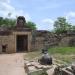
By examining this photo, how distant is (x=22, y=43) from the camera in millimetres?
21891

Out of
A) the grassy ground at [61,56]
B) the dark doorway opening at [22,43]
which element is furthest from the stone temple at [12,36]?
the grassy ground at [61,56]

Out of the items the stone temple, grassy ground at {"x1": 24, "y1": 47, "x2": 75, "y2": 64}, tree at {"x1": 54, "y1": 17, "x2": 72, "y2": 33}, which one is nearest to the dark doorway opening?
the stone temple

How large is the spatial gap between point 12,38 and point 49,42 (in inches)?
137

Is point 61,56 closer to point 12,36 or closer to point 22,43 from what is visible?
point 12,36

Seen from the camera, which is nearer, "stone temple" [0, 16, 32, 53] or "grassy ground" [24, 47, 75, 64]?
"grassy ground" [24, 47, 75, 64]

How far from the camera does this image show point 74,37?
21062mm

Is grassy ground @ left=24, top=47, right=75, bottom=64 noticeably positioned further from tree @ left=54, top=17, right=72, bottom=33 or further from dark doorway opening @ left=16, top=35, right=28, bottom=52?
tree @ left=54, top=17, right=72, bottom=33

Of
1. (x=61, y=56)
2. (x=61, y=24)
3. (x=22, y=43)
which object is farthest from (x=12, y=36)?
(x=61, y=24)

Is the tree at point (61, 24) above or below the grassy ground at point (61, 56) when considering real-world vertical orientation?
above

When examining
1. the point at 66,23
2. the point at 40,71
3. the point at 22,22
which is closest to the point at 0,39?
the point at 22,22

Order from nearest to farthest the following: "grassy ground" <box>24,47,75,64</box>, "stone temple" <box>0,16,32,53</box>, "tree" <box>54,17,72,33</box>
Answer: "grassy ground" <box>24,47,75,64</box> < "stone temple" <box>0,16,32,53</box> < "tree" <box>54,17,72,33</box>

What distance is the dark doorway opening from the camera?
Answer: 20859mm

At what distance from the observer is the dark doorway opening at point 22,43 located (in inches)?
821

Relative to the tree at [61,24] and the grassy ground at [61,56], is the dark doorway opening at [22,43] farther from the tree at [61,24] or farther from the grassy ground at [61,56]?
the tree at [61,24]
